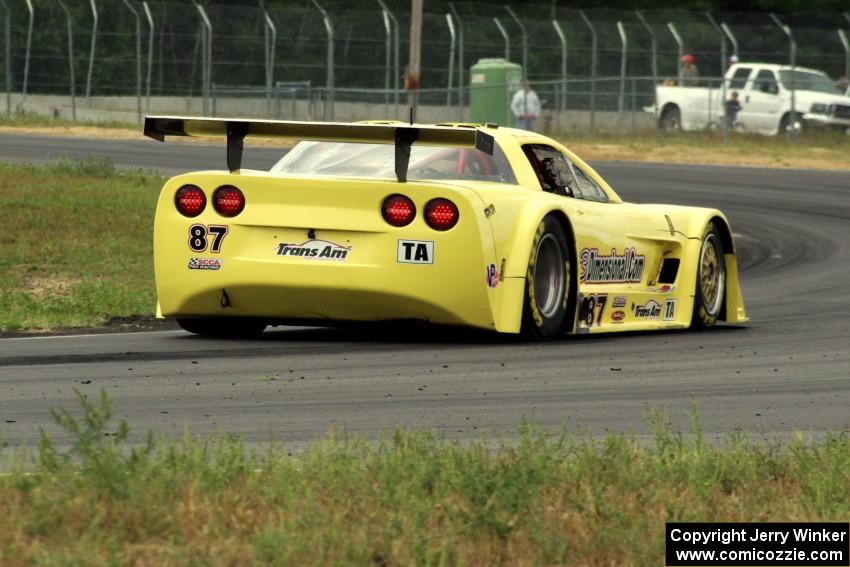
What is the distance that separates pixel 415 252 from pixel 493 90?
30943 mm

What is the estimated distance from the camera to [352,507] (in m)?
4.91

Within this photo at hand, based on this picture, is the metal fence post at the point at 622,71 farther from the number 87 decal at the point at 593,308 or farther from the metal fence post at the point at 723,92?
the number 87 decal at the point at 593,308

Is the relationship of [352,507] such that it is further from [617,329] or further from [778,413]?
[617,329]

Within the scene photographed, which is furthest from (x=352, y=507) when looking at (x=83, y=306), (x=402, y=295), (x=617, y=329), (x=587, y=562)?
(x=83, y=306)

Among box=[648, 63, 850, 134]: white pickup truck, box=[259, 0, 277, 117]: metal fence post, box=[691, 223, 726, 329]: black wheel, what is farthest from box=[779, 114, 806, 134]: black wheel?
box=[691, 223, 726, 329]: black wheel

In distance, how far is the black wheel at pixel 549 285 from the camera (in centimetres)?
975

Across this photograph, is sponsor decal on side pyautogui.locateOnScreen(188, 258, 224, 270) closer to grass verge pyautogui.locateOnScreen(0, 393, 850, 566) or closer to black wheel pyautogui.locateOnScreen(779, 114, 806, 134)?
grass verge pyautogui.locateOnScreen(0, 393, 850, 566)

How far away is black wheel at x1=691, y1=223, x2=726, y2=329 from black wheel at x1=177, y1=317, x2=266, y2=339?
9.61 feet

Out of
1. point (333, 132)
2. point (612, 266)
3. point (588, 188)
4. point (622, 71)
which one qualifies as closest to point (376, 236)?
point (333, 132)

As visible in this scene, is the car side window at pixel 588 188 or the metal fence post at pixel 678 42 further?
the metal fence post at pixel 678 42

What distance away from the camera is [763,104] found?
39.9 metres

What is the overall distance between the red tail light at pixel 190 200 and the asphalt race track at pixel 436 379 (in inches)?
29.5

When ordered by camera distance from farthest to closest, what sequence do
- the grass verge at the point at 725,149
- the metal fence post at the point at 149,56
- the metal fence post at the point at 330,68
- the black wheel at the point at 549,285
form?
the metal fence post at the point at 149,56, the metal fence post at the point at 330,68, the grass verge at the point at 725,149, the black wheel at the point at 549,285

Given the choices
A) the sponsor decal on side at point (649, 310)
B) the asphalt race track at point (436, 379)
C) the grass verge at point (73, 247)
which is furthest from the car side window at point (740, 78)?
the sponsor decal on side at point (649, 310)
